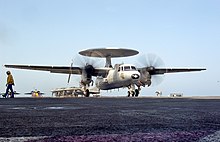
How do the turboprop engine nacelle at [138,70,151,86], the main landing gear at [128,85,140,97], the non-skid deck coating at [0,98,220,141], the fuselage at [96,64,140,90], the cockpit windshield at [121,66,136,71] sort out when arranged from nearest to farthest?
the non-skid deck coating at [0,98,220,141] < the fuselage at [96,64,140,90] < the cockpit windshield at [121,66,136,71] < the main landing gear at [128,85,140,97] < the turboprop engine nacelle at [138,70,151,86]

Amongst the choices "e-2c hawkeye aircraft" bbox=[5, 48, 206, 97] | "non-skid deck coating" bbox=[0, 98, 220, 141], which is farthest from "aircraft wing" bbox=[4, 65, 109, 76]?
"non-skid deck coating" bbox=[0, 98, 220, 141]

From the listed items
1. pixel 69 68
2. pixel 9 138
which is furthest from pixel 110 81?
pixel 9 138

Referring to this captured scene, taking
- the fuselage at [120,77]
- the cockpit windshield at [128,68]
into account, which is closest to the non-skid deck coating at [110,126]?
the fuselage at [120,77]

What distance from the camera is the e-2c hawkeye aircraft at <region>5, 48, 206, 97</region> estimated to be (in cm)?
2602

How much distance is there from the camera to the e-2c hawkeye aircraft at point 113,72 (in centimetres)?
2602

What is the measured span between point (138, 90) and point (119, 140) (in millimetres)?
24526

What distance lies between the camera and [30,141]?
2234 millimetres

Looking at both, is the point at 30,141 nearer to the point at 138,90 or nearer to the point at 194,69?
the point at 138,90

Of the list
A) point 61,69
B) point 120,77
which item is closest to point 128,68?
point 120,77

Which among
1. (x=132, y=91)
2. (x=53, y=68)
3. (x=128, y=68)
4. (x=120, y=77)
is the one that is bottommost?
(x=132, y=91)

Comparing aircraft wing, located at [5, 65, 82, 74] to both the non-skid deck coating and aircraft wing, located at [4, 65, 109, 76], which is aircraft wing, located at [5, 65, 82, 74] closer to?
aircraft wing, located at [4, 65, 109, 76]

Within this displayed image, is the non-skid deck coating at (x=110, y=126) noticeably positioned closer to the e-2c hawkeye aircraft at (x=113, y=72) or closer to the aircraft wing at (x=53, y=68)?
the e-2c hawkeye aircraft at (x=113, y=72)

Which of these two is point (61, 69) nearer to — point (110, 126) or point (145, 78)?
point (145, 78)

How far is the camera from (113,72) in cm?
2809
